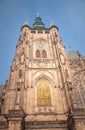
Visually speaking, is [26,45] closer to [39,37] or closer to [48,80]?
[39,37]

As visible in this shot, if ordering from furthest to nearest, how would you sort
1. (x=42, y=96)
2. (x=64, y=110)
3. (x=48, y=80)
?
(x=48, y=80) → (x=42, y=96) → (x=64, y=110)

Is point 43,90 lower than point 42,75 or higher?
lower

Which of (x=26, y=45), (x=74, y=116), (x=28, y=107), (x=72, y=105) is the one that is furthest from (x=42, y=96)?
(x=26, y=45)

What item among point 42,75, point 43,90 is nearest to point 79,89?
point 43,90

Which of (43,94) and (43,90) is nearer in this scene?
(43,94)

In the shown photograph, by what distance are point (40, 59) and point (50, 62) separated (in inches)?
54.1

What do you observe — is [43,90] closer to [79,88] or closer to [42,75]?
[42,75]

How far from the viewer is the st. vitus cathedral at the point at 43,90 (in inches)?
659

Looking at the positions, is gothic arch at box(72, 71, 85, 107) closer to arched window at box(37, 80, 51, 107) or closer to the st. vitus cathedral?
the st. vitus cathedral

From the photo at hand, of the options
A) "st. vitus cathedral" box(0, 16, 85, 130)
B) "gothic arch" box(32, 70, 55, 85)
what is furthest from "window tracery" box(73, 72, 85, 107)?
"gothic arch" box(32, 70, 55, 85)

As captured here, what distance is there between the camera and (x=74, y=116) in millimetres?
15945

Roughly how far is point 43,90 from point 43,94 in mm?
505

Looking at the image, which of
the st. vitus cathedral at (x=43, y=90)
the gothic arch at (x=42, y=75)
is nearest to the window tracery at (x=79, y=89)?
the st. vitus cathedral at (x=43, y=90)

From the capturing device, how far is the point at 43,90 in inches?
824
